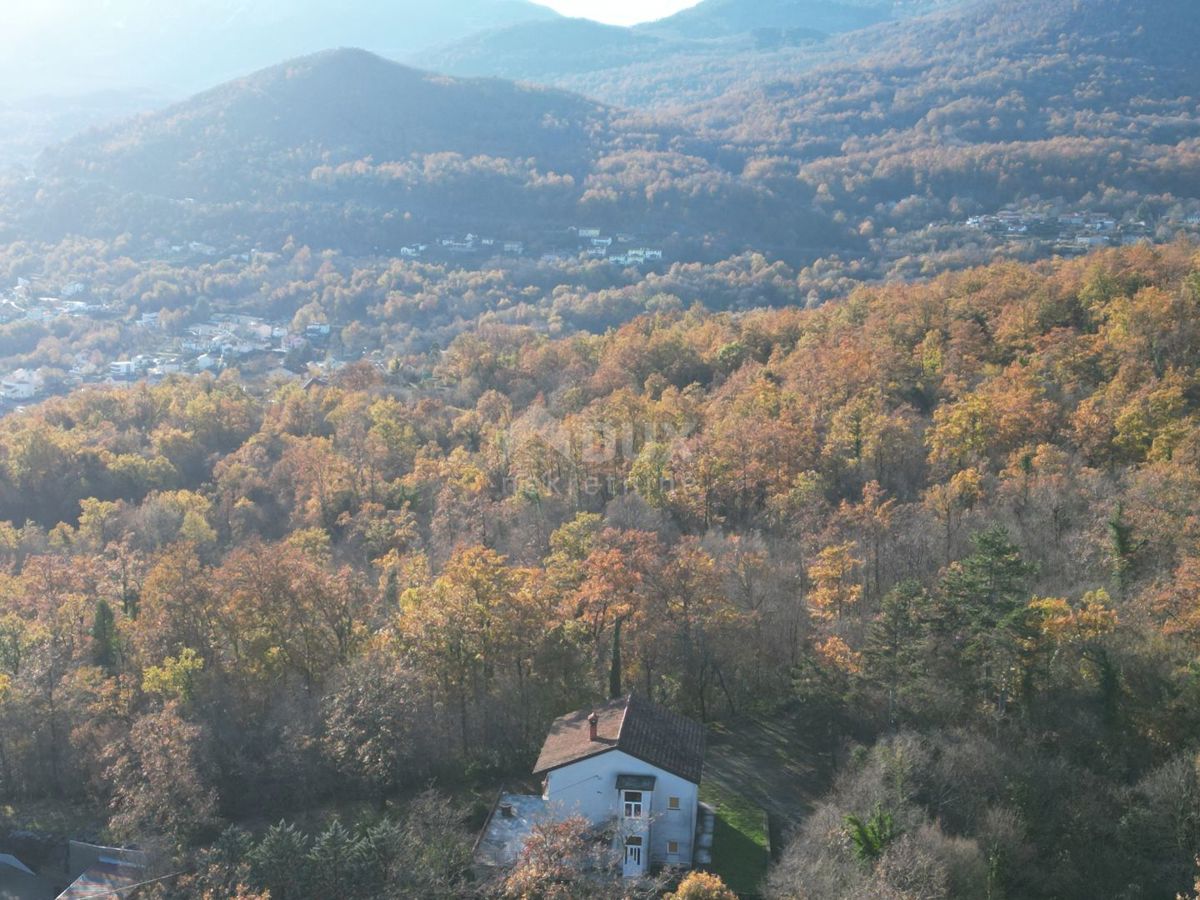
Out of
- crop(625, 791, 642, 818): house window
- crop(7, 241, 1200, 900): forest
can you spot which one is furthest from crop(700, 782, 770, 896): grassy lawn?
crop(625, 791, 642, 818): house window

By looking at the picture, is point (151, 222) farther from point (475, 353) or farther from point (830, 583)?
Answer: point (830, 583)

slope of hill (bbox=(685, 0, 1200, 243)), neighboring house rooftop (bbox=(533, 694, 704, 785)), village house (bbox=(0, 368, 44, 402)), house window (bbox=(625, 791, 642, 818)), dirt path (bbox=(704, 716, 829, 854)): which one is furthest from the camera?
slope of hill (bbox=(685, 0, 1200, 243))

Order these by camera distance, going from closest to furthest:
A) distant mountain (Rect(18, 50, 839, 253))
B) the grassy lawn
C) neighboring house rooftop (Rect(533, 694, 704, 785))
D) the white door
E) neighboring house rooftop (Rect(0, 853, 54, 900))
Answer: the white door < the grassy lawn < neighboring house rooftop (Rect(533, 694, 704, 785)) < neighboring house rooftop (Rect(0, 853, 54, 900)) < distant mountain (Rect(18, 50, 839, 253))

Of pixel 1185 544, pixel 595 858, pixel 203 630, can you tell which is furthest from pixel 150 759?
pixel 1185 544

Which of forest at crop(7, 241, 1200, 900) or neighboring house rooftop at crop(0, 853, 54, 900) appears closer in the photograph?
forest at crop(7, 241, 1200, 900)

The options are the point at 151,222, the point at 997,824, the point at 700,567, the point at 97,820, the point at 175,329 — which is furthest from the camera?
the point at 151,222

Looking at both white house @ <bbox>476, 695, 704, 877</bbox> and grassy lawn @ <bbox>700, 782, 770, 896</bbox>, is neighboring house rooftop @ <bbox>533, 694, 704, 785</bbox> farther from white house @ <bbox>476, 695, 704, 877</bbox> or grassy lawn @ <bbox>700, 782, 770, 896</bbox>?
grassy lawn @ <bbox>700, 782, 770, 896</bbox>

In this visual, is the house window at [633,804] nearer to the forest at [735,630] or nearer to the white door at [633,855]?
the white door at [633,855]
